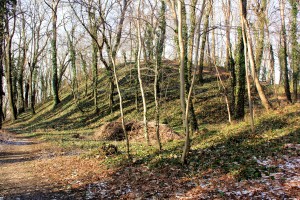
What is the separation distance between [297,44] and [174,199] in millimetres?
23282

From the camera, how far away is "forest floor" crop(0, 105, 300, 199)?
6.75 meters

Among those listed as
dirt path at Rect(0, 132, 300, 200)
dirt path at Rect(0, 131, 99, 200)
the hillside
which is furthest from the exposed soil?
dirt path at Rect(0, 132, 300, 200)

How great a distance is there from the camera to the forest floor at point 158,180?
6750 millimetres

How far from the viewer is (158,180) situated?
26.7 feet

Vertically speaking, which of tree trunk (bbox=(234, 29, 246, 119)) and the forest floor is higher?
tree trunk (bbox=(234, 29, 246, 119))

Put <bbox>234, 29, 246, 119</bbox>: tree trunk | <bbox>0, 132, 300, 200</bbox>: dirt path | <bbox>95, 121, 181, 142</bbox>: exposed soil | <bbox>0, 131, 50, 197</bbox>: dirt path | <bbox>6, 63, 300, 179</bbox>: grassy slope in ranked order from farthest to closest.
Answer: <bbox>95, 121, 181, 142</bbox>: exposed soil
<bbox>234, 29, 246, 119</bbox>: tree trunk
<bbox>6, 63, 300, 179</bbox>: grassy slope
<bbox>0, 131, 50, 197</bbox>: dirt path
<bbox>0, 132, 300, 200</bbox>: dirt path

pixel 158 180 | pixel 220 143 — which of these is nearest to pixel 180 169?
pixel 158 180

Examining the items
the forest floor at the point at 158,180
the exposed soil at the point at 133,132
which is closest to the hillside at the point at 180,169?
the forest floor at the point at 158,180

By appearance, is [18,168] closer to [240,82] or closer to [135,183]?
[135,183]

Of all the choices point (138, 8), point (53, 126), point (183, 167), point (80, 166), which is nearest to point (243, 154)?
point (183, 167)

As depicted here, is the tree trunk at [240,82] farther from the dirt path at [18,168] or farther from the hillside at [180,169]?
the dirt path at [18,168]

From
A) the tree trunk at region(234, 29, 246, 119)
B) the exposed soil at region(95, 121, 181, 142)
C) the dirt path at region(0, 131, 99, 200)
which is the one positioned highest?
the tree trunk at region(234, 29, 246, 119)

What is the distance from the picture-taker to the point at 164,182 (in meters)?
7.91

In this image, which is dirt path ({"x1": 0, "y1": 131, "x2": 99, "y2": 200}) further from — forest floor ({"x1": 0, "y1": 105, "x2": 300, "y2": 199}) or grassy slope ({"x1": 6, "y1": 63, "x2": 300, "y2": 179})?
grassy slope ({"x1": 6, "y1": 63, "x2": 300, "y2": 179})
